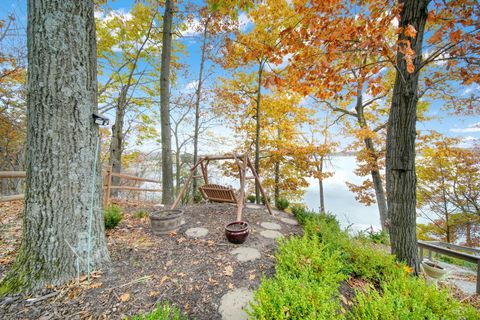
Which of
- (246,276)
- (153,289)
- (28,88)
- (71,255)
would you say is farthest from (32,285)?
(246,276)

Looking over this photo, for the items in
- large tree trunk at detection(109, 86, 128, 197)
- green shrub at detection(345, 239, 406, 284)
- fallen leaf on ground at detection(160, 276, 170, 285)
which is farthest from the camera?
large tree trunk at detection(109, 86, 128, 197)

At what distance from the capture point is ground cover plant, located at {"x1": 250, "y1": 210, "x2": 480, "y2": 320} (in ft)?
4.97

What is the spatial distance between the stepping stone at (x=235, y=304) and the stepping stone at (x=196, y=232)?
1.26 m

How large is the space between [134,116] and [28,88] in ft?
27.8

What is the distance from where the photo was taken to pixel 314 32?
Result: 9.03ft

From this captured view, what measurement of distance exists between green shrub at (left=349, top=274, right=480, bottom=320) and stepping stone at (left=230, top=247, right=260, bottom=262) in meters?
1.21

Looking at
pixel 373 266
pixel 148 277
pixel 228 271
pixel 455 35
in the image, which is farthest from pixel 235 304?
pixel 455 35

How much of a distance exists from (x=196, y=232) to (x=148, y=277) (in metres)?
1.16

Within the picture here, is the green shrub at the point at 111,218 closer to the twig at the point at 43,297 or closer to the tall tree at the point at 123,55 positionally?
the twig at the point at 43,297

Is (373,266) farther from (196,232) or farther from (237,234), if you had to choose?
(196,232)

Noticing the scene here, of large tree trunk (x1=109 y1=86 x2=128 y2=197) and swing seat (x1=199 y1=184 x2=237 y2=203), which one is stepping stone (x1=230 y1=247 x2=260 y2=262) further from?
large tree trunk (x1=109 y1=86 x2=128 y2=197)

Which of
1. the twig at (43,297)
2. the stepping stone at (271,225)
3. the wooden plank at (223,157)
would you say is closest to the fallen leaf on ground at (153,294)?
the twig at (43,297)

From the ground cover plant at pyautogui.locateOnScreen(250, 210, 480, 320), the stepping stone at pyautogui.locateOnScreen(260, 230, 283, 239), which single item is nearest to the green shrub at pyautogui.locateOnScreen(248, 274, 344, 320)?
the ground cover plant at pyautogui.locateOnScreen(250, 210, 480, 320)

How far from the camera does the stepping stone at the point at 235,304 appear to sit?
5.68ft
